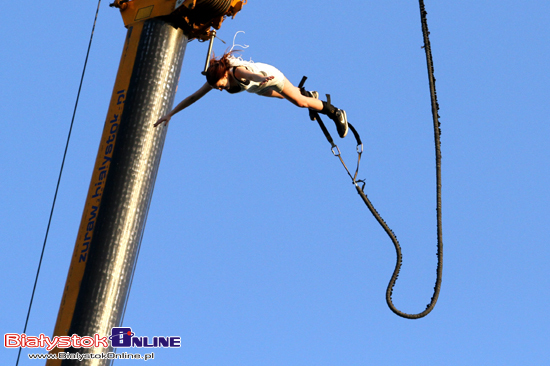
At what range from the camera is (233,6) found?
39.6 feet

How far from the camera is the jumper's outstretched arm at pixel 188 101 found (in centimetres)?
1055

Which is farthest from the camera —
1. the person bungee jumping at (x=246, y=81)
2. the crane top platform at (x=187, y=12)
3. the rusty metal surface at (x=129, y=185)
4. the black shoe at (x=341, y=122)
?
the crane top platform at (x=187, y=12)

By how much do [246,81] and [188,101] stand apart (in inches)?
47.3

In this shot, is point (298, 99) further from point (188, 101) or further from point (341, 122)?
point (188, 101)

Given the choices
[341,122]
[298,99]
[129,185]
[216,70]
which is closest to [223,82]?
[216,70]

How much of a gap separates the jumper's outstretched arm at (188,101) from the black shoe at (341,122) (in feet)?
6.71

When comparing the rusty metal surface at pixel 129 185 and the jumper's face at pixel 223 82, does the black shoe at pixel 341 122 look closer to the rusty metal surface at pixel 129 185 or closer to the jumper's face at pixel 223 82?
the jumper's face at pixel 223 82

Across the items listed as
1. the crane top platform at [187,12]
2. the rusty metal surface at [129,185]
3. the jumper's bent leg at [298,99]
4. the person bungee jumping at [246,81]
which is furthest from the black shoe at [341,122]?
the rusty metal surface at [129,185]

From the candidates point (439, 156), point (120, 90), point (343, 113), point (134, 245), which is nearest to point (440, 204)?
point (439, 156)

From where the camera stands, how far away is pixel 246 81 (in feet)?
32.7

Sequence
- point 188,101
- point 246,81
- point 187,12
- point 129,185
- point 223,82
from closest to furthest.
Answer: point 246,81 → point 223,82 → point 188,101 → point 129,185 → point 187,12

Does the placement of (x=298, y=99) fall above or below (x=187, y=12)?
below

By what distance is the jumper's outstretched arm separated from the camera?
34.6 feet

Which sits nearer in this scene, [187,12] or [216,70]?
[216,70]
